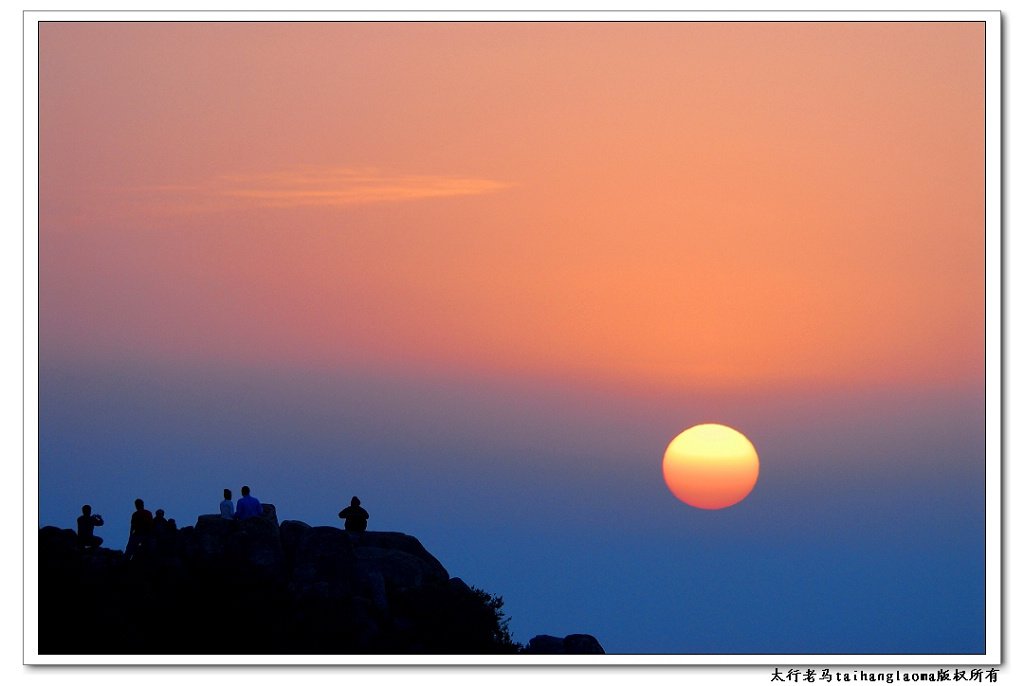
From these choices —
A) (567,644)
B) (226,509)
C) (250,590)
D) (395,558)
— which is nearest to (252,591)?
(250,590)

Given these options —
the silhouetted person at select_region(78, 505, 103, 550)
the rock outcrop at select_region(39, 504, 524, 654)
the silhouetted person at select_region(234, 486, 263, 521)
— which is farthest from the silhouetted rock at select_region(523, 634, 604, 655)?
the silhouetted person at select_region(78, 505, 103, 550)

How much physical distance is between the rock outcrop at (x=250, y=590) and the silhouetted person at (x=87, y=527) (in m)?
0.20

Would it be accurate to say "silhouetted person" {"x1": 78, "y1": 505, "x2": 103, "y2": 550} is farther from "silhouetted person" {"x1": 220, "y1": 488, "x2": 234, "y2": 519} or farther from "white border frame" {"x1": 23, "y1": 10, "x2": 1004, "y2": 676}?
"white border frame" {"x1": 23, "y1": 10, "x2": 1004, "y2": 676}

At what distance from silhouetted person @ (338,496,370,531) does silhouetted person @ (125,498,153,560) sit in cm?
609

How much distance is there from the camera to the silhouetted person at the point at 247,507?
2984 centimetres

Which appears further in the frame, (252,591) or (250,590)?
(252,591)

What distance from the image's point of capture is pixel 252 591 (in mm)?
32812

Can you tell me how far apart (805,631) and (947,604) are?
3290 cm

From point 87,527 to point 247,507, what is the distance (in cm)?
449
